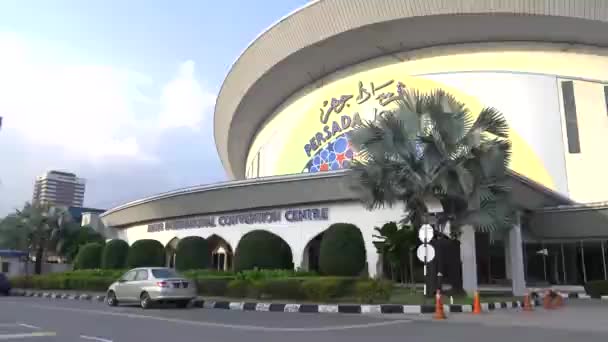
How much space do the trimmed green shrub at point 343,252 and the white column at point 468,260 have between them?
381 cm

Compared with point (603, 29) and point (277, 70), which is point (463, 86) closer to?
point (603, 29)

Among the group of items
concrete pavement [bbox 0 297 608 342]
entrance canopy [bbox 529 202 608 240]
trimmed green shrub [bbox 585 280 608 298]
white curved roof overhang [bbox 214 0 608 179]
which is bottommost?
concrete pavement [bbox 0 297 608 342]

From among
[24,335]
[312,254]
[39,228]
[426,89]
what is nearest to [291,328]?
[24,335]

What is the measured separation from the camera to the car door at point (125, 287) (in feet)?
57.3

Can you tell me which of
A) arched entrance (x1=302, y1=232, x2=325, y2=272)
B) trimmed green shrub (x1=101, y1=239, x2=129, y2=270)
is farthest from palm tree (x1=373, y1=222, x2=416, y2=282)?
trimmed green shrub (x1=101, y1=239, x2=129, y2=270)

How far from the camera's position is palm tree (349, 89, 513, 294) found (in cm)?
1741

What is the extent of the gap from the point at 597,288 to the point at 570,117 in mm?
11925

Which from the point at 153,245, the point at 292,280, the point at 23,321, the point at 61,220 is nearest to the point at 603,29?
the point at 292,280

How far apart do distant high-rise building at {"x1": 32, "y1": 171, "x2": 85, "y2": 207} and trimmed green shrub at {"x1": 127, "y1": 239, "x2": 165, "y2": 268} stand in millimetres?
136197

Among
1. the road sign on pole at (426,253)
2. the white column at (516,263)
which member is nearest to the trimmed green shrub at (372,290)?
the road sign on pole at (426,253)

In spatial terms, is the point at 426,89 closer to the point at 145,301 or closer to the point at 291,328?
the point at 145,301

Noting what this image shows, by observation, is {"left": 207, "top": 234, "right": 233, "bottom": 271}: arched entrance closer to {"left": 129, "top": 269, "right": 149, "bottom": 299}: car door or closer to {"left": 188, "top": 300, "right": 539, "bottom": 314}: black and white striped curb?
{"left": 129, "top": 269, "right": 149, "bottom": 299}: car door

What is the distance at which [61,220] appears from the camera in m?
45.3

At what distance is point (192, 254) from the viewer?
26.4 metres
